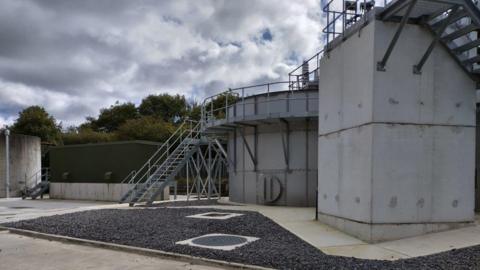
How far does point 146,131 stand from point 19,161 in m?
15.5

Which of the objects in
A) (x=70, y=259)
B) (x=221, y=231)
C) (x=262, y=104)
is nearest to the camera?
(x=70, y=259)

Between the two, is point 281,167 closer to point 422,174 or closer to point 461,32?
point 422,174

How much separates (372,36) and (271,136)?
10153mm

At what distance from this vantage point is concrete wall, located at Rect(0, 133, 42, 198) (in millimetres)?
34250

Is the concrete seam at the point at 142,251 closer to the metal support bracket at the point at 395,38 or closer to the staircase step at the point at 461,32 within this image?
the metal support bracket at the point at 395,38

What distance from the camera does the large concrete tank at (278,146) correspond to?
745 inches

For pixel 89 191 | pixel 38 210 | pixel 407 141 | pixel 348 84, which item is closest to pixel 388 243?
pixel 407 141

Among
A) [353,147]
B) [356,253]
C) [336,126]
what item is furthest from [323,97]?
[356,253]

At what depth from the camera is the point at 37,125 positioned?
5628 centimetres

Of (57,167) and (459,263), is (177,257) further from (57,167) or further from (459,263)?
(57,167)

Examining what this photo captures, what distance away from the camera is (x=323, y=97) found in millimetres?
13234

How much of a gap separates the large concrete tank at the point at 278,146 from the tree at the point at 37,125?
135 feet

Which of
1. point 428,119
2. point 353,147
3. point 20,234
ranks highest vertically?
point 428,119

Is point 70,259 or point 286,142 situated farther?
point 286,142
